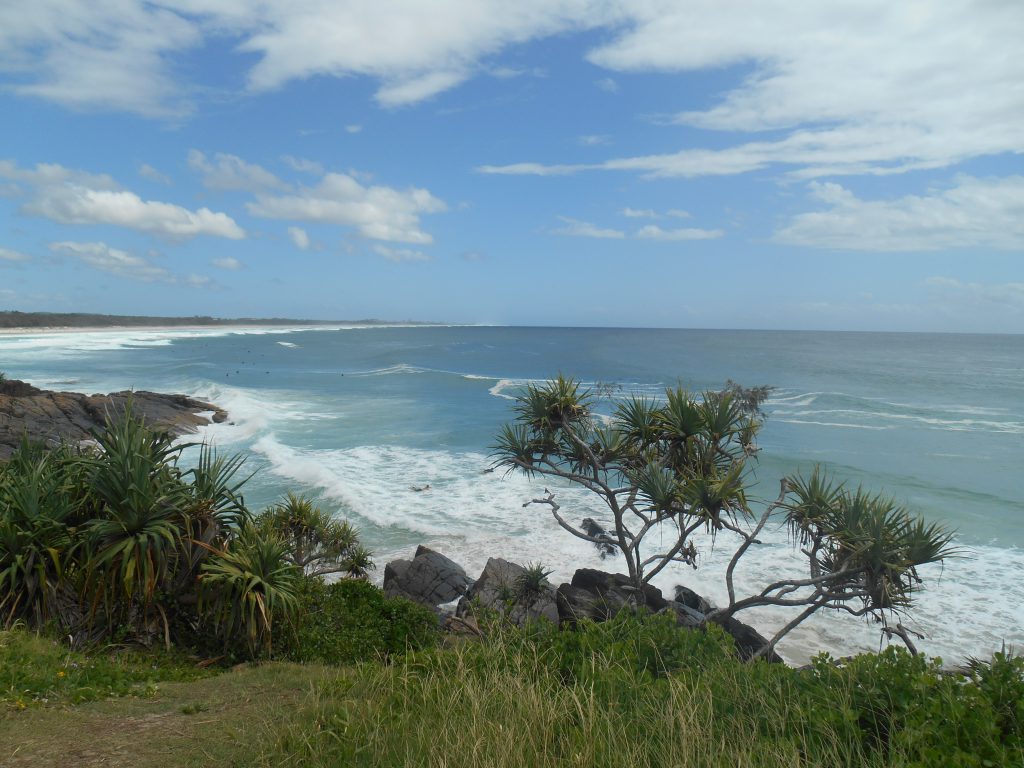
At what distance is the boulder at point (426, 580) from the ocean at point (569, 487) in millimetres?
1762

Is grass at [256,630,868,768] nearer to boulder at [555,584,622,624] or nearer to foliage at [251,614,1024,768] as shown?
foliage at [251,614,1024,768]

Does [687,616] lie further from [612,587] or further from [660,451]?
[660,451]

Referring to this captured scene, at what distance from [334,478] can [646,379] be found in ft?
130

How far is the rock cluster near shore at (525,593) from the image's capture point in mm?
11664

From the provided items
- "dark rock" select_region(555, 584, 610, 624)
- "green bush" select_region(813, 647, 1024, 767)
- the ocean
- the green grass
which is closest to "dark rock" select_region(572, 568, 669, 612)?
"dark rock" select_region(555, 584, 610, 624)

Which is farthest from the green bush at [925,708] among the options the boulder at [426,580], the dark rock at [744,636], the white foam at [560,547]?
the boulder at [426,580]

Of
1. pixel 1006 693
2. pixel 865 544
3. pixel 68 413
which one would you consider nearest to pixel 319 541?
pixel 865 544

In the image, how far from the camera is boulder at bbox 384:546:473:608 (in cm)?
1361

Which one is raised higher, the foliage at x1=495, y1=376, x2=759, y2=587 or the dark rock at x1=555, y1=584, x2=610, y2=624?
the foliage at x1=495, y1=376, x2=759, y2=587

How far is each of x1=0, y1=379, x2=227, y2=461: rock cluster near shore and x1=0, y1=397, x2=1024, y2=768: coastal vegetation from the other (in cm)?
1635

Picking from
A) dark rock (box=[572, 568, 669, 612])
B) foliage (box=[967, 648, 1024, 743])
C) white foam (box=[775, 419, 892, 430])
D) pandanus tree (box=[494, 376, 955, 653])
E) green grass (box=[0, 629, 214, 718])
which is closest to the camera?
foliage (box=[967, 648, 1024, 743])

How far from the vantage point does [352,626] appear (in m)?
8.62

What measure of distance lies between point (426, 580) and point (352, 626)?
535 centimetres

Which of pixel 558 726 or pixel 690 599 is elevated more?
pixel 558 726
